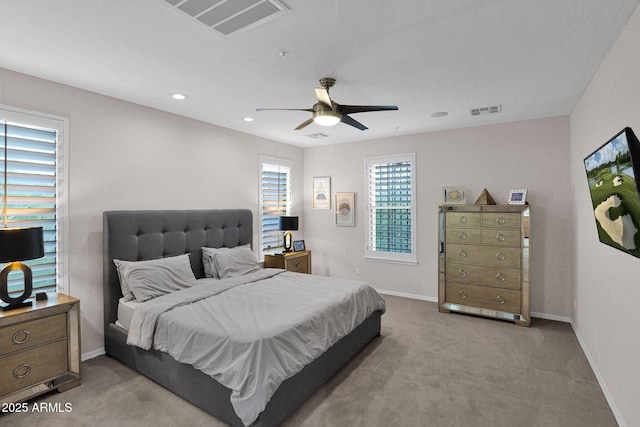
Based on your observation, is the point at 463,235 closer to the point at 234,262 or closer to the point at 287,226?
the point at 287,226

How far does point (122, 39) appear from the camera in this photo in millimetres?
2312

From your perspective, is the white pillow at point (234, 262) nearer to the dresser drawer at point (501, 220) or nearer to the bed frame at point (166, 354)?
the bed frame at point (166, 354)

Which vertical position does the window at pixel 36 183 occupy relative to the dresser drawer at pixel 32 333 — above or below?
above

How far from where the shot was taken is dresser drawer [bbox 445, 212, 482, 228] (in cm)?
446

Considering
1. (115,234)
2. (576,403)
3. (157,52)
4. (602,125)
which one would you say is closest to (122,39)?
(157,52)

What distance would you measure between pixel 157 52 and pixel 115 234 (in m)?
1.89

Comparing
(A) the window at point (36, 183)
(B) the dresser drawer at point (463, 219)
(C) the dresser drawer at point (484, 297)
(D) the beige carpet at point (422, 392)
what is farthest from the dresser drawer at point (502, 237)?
(A) the window at point (36, 183)

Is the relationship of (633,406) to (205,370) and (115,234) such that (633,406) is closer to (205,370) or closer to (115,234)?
(205,370)

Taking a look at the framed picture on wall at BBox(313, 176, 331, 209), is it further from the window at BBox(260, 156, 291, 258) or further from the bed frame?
the bed frame

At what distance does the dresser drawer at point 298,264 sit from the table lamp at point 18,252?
317 cm

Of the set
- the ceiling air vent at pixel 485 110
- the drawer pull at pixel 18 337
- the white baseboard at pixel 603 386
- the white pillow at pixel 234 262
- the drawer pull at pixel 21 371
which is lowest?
the white baseboard at pixel 603 386

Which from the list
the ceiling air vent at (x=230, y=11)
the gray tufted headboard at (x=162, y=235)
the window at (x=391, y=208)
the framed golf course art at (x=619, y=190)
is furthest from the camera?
the window at (x=391, y=208)

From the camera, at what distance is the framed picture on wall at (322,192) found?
622 cm

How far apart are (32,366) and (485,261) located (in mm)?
4862
